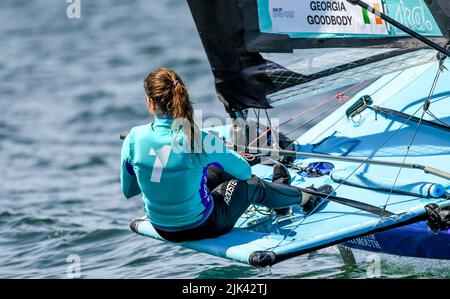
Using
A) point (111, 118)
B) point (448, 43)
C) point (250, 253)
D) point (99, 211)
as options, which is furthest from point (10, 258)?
point (111, 118)

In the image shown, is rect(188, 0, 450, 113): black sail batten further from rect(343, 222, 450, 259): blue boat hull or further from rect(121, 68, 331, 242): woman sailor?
rect(343, 222, 450, 259): blue boat hull

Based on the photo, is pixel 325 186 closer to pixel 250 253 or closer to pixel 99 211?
pixel 250 253

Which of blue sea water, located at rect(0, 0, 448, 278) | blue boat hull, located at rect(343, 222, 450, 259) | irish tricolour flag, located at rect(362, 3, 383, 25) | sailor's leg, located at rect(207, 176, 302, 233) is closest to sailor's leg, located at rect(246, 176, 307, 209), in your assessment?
sailor's leg, located at rect(207, 176, 302, 233)

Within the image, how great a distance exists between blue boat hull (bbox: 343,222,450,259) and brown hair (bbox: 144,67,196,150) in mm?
1116

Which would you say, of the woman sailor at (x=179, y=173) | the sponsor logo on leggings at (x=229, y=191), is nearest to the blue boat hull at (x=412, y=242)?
the woman sailor at (x=179, y=173)

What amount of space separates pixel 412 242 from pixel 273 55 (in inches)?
49.9

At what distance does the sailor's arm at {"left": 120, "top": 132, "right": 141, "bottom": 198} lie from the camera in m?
4.73

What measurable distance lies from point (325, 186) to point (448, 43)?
38.9 inches

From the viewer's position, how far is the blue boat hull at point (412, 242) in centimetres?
486

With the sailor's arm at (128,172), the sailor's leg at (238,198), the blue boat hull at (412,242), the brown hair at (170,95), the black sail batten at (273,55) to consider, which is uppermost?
the black sail batten at (273,55)

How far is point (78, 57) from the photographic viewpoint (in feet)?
40.1

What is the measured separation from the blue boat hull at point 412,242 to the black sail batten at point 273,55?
3.27ft

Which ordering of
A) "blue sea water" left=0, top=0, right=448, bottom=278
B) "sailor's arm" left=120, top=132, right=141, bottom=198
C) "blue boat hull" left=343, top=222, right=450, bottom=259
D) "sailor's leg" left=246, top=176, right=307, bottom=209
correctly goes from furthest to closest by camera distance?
"blue sea water" left=0, top=0, right=448, bottom=278, "sailor's leg" left=246, top=176, right=307, bottom=209, "blue boat hull" left=343, top=222, right=450, bottom=259, "sailor's arm" left=120, top=132, right=141, bottom=198

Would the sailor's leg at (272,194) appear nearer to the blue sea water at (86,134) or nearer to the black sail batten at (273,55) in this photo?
the blue sea water at (86,134)
